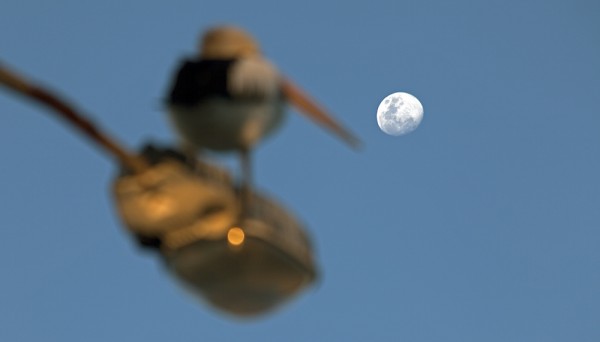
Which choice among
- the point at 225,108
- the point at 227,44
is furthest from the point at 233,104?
the point at 227,44

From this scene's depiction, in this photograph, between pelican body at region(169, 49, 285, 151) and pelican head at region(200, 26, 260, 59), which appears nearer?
pelican body at region(169, 49, 285, 151)

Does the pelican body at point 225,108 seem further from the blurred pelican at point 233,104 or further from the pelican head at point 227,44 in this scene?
the pelican head at point 227,44

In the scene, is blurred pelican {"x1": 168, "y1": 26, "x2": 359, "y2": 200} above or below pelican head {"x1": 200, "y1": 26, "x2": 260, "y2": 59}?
below

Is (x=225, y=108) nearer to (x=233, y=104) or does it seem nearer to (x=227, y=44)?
(x=233, y=104)

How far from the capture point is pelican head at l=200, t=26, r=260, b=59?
4.89 m

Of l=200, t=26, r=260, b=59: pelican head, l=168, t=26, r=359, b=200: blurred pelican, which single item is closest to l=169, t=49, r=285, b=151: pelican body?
l=168, t=26, r=359, b=200: blurred pelican

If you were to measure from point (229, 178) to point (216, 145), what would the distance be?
0.17 m

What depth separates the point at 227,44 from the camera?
4.95m

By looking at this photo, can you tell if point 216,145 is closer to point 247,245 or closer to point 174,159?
point 174,159

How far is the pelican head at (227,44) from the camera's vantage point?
489cm

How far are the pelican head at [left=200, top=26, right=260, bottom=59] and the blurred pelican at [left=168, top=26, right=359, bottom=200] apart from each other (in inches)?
0.8

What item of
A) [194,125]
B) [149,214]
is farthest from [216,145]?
[149,214]

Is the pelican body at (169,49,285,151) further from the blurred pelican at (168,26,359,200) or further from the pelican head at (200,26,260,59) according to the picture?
the pelican head at (200,26,260,59)

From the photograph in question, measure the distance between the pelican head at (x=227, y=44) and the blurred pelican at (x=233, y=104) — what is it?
0.07ft
